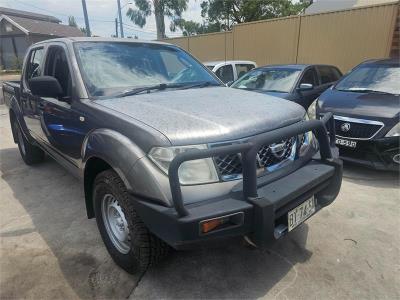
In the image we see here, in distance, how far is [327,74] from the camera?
25.8 feet

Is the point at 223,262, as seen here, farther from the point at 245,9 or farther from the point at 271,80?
the point at 245,9

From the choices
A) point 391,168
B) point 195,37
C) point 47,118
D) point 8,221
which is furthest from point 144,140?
point 195,37

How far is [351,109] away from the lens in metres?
4.75

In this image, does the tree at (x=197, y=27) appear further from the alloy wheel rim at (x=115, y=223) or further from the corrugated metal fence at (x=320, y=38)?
the alloy wheel rim at (x=115, y=223)

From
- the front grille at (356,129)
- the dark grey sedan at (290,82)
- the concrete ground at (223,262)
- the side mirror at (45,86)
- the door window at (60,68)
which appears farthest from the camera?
the dark grey sedan at (290,82)

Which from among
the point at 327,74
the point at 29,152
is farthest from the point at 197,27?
the point at 29,152

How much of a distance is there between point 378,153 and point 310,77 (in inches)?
122

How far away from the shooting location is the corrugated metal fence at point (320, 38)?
10117 millimetres

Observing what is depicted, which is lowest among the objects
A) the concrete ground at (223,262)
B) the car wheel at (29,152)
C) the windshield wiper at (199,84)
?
the concrete ground at (223,262)

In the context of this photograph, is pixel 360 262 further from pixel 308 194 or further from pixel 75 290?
pixel 75 290

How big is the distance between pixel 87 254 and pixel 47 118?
63.8 inches

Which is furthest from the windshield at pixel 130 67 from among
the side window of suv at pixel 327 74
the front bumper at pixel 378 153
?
the side window of suv at pixel 327 74

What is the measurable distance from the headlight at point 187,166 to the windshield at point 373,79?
413 cm

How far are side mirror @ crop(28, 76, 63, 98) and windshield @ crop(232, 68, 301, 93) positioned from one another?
4558 millimetres
